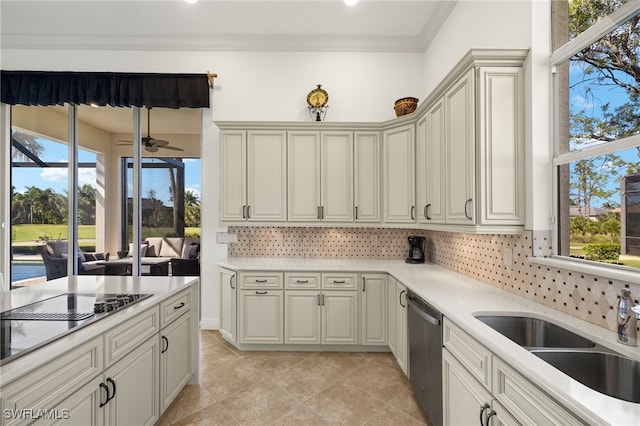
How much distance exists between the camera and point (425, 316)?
2002 millimetres

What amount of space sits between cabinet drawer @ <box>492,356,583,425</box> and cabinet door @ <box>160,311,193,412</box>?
1914mm

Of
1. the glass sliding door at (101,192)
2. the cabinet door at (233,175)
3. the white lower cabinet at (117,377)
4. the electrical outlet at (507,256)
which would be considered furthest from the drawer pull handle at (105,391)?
the glass sliding door at (101,192)

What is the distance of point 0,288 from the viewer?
1810 mm

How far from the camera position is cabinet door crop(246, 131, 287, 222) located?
342 cm

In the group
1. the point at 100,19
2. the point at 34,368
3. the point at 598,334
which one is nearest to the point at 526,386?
the point at 598,334

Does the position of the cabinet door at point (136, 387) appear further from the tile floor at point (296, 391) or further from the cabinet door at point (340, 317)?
the cabinet door at point (340, 317)

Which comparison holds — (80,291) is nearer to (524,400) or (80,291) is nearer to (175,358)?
(175,358)

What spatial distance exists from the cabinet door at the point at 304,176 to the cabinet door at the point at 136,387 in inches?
75.9

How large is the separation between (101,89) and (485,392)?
467 cm

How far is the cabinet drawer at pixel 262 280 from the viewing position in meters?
3.10

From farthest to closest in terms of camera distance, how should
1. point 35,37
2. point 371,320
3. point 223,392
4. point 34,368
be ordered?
1. point 35,37
2. point 371,320
3. point 223,392
4. point 34,368

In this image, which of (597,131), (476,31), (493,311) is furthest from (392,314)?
(476,31)

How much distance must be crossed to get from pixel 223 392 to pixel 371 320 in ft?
4.90

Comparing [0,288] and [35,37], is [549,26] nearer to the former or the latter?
A: [0,288]
